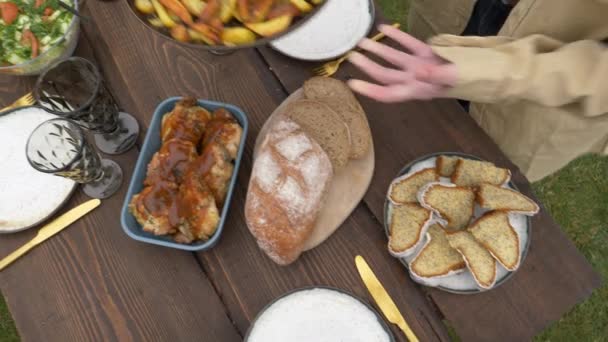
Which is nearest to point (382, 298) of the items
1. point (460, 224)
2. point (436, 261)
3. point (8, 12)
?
point (436, 261)

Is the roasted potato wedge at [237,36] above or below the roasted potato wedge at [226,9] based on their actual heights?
below

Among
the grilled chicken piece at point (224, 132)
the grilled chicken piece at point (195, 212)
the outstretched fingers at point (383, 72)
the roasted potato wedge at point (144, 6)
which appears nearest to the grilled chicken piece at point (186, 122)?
the grilled chicken piece at point (224, 132)

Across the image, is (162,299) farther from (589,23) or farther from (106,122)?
(589,23)

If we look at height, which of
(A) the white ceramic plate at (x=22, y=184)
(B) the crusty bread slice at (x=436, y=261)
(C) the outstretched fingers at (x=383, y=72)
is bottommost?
(A) the white ceramic plate at (x=22, y=184)

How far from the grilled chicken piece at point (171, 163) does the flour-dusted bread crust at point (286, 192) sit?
18cm

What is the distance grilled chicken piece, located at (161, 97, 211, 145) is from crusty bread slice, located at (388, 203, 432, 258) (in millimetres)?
584

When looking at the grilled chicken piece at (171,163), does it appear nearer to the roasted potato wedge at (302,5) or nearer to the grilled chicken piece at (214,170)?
the grilled chicken piece at (214,170)

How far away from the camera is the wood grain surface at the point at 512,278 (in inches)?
42.9

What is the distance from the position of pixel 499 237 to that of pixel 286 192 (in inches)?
22.0

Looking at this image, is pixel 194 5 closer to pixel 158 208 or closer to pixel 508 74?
pixel 158 208

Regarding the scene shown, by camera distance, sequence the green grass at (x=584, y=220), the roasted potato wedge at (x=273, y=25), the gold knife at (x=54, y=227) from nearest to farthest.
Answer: the roasted potato wedge at (x=273, y=25)
the gold knife at (x=54, y=227)
the green grass at (x=584, y=220)

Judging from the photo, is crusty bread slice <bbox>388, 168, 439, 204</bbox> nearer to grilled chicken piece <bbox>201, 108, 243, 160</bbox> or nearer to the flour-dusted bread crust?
the flour-dusted bread crust

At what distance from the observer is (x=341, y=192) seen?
1204mm

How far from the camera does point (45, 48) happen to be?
126 centimetres
